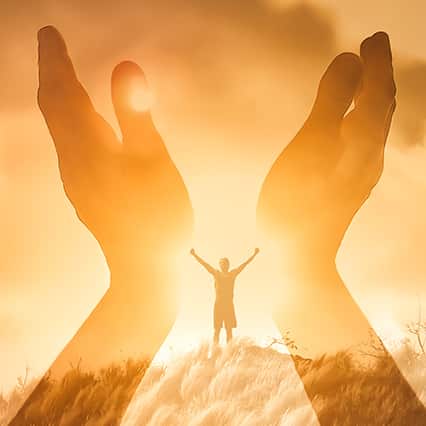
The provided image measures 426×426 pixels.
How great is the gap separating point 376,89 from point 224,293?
4805mm

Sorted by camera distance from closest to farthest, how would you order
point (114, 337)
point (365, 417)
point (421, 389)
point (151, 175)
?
point (365, 417)
point (421, 389)
point (114, 337)
point (151, 175)

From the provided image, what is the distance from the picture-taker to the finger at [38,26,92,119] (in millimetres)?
11773

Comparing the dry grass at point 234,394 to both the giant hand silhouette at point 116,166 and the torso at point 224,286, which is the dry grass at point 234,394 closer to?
the torso at point 224,286

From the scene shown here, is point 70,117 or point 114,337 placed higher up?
point 70,117

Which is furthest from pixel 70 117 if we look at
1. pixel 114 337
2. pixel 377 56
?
pixel 377 56

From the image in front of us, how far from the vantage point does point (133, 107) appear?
11.4 m

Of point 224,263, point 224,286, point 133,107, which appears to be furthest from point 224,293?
point 133,107

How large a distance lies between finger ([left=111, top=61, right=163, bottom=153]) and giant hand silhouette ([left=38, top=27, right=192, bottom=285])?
0.05 feet

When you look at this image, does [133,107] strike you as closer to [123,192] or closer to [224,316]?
[123,192]

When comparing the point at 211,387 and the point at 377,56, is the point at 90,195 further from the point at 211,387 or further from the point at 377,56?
the point at 377,56

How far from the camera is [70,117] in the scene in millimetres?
11711

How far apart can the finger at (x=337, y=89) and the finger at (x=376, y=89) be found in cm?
49

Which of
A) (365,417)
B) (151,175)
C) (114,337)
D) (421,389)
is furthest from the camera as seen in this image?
(151,175)

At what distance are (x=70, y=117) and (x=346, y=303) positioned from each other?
18.1ft
